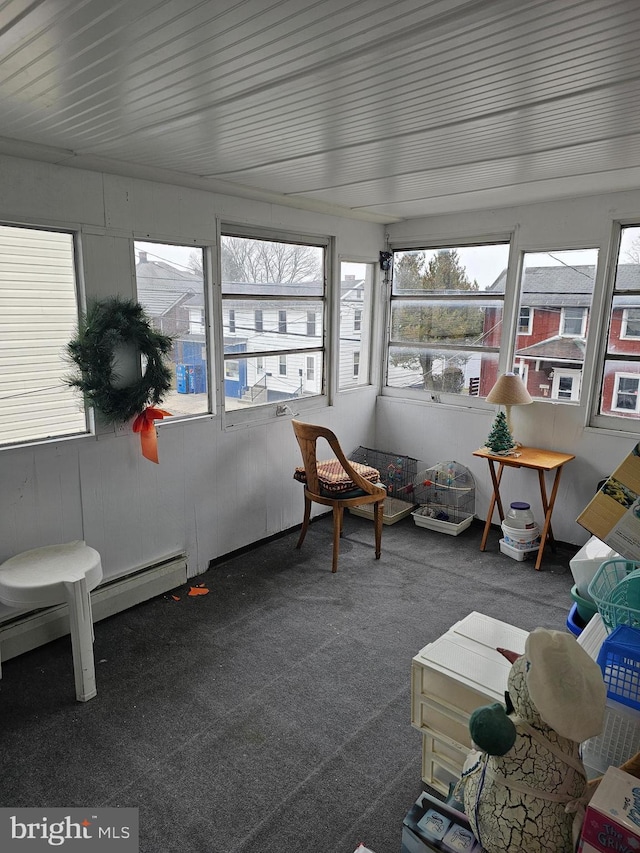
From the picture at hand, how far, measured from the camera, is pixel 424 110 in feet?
6.52

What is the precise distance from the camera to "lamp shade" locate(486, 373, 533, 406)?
4023 millimetres

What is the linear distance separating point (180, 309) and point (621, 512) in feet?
8.51

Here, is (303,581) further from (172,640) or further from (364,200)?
(364,200)

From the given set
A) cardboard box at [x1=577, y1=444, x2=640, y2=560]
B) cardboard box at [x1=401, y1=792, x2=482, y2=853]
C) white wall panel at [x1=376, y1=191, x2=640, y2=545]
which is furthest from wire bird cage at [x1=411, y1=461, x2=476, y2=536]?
cardboard box at [x1=401, y1=792, x2=482, y2=853]

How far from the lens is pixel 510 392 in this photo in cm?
403

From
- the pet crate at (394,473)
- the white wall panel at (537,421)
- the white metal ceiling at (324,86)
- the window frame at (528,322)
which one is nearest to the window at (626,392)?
the white wall panel at (537,421)

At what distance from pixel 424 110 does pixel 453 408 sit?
2.92m

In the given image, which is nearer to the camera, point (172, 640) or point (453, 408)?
point (172, 640)

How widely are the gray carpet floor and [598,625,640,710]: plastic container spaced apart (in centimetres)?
99

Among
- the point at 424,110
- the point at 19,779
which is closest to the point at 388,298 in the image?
the point at 424,110

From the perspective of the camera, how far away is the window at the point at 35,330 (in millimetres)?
2709

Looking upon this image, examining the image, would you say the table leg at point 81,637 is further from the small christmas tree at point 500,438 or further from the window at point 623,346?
the window at point 623,346

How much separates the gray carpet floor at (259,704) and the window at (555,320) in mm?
1291

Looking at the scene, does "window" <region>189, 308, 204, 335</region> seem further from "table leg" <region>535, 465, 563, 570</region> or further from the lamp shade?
"table leg" <region>535, 465, 563, 570</region>
